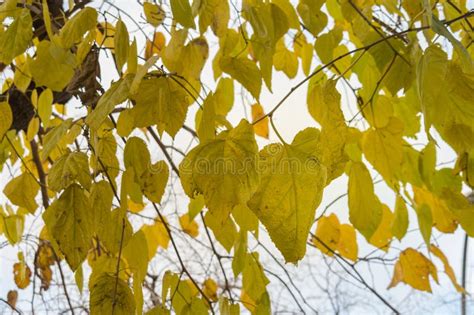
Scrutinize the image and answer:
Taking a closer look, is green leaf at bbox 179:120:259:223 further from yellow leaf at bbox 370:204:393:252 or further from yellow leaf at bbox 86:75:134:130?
yellow leaf at bbox 370:204:393:252

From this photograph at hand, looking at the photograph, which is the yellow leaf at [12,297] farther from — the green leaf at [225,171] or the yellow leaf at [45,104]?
the green leaf at [225,171]

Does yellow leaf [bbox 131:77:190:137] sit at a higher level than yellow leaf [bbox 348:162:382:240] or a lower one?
higher

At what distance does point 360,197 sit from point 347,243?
0.29 metres

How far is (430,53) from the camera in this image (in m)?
0.25

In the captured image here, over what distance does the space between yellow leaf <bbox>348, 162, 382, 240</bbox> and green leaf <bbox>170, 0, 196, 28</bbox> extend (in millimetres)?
146

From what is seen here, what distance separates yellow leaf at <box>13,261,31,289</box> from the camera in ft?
2.31

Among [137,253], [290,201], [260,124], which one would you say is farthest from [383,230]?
[290,201]

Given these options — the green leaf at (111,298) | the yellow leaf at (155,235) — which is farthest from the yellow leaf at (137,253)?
the yellow leaf at (155,235)

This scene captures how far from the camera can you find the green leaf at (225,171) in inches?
9.7

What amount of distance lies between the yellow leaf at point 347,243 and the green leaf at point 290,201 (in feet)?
1.38

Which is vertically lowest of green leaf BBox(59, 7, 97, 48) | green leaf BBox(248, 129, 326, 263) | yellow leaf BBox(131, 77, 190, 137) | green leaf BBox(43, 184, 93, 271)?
green leaf BBox(248, 129, 326, 263)

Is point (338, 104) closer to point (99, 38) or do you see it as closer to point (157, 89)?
point (157, 89)

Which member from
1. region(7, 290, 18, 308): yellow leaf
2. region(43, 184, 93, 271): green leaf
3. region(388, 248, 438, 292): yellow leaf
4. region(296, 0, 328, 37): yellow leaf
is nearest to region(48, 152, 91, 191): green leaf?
region(43, 184, 93, 271): green leaf

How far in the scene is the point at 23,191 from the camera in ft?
1.61
